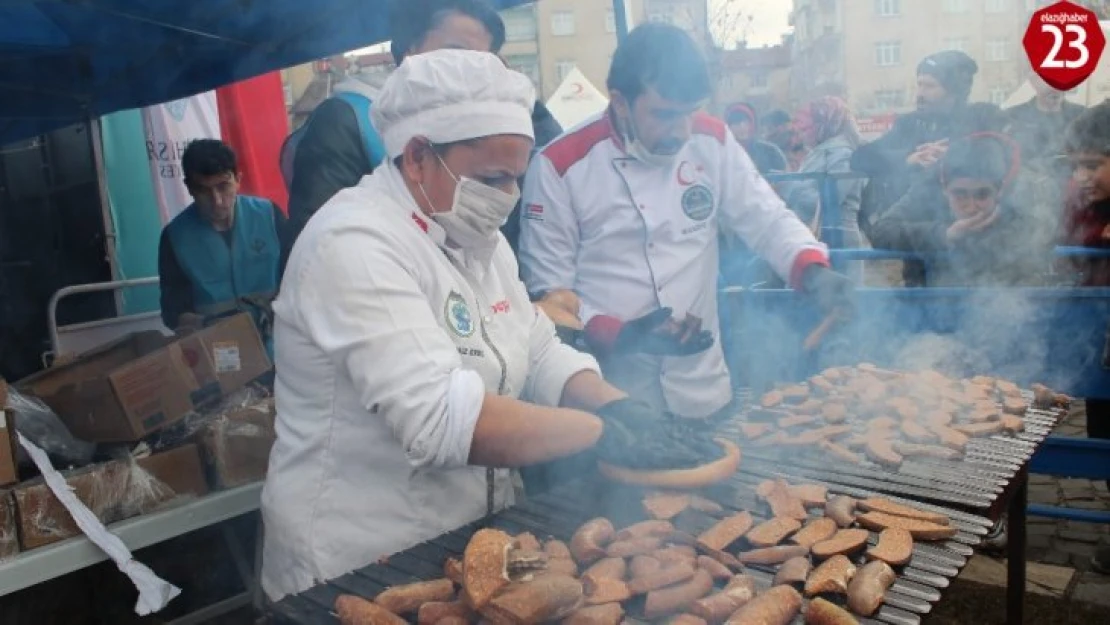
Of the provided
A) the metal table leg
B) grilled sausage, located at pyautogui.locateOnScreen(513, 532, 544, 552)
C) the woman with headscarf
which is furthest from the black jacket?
the woman with headscarf

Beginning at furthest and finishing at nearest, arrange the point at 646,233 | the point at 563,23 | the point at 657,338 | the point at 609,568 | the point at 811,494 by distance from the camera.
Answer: the point at 563,23 → the point at 646,233 → the point at 657,338 → the point at 811,494 → the point at 609,568

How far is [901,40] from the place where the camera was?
568cm

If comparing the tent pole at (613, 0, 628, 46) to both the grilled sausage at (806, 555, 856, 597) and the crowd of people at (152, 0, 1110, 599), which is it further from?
the grilled sausage at (806, 555, 856, 597)

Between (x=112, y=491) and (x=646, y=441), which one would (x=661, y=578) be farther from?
(x=112, y=491)

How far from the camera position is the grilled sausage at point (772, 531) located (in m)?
1.95

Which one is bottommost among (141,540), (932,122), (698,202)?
(141,540)

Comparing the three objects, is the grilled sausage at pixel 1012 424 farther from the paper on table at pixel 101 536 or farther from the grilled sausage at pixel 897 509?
the paper on table at pixel 101 536

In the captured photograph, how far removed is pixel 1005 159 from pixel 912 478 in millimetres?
2800

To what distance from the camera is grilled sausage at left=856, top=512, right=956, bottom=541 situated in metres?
1.94

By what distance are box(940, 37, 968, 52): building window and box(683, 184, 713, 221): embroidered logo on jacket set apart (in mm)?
2727

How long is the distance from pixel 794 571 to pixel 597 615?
0.47 metres


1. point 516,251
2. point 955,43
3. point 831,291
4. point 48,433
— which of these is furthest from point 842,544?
point 955,43

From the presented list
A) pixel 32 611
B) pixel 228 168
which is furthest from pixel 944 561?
pixel 228 168

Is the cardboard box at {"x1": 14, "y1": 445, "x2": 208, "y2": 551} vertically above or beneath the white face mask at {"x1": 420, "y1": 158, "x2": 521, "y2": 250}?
beneath
